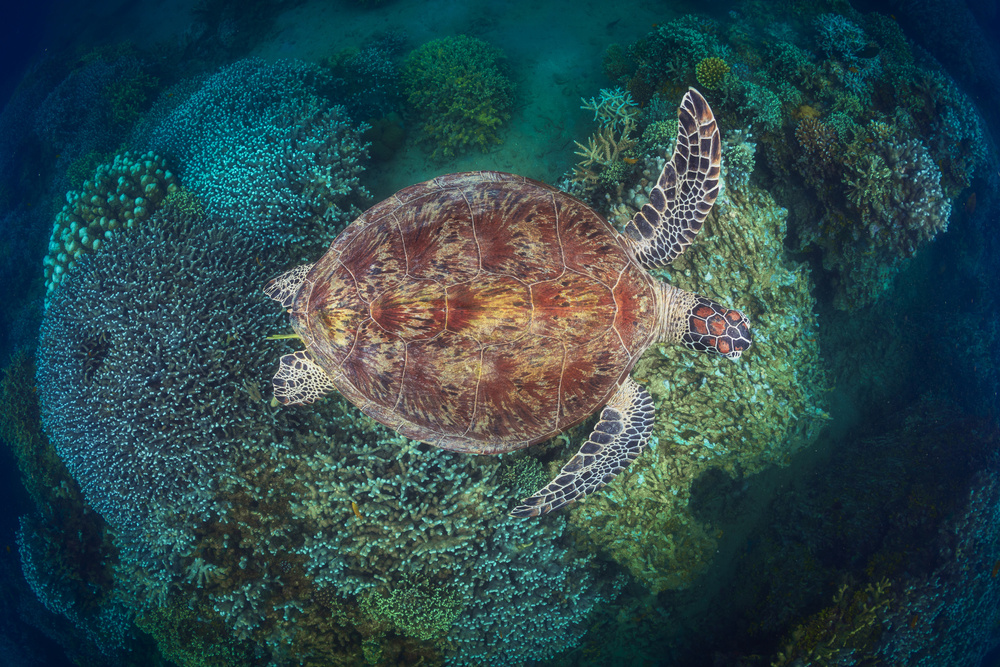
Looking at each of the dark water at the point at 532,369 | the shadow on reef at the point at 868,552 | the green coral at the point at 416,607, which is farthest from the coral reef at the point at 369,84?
the shadow on reef at the point at 868,552

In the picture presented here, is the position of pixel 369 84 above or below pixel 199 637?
above

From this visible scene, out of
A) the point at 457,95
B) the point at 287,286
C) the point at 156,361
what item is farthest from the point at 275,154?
the point at 156,361

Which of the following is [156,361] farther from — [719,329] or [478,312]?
[719,329]

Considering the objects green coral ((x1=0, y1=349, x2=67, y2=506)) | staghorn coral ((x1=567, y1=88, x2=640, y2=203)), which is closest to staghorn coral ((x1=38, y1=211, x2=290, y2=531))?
green coral ((x1=0, y1=349, x2=67, y2=506))

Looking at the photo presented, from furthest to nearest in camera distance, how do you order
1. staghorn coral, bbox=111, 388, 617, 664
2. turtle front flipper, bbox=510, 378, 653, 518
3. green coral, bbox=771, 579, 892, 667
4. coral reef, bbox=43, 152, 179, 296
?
coral reef, bbox=43, 152, 179, 296
green coral, bbox=771, 579, 892, 667
staghorn coral, bbox=111, 388, 617, 664
turtle front flipper, bbox=510, 378, 653, 518

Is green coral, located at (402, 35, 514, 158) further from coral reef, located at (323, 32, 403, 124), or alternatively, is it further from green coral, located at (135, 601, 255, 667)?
green coral, located at (135, 601, 255, 667)

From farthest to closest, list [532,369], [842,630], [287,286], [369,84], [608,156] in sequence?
[369,84] → [608,156] → [842,630] → [287,286] → [532,369]

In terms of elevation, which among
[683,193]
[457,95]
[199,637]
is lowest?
[199,637]

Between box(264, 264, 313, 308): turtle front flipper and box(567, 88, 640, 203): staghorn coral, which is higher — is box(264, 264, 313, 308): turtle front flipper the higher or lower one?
the lower one
